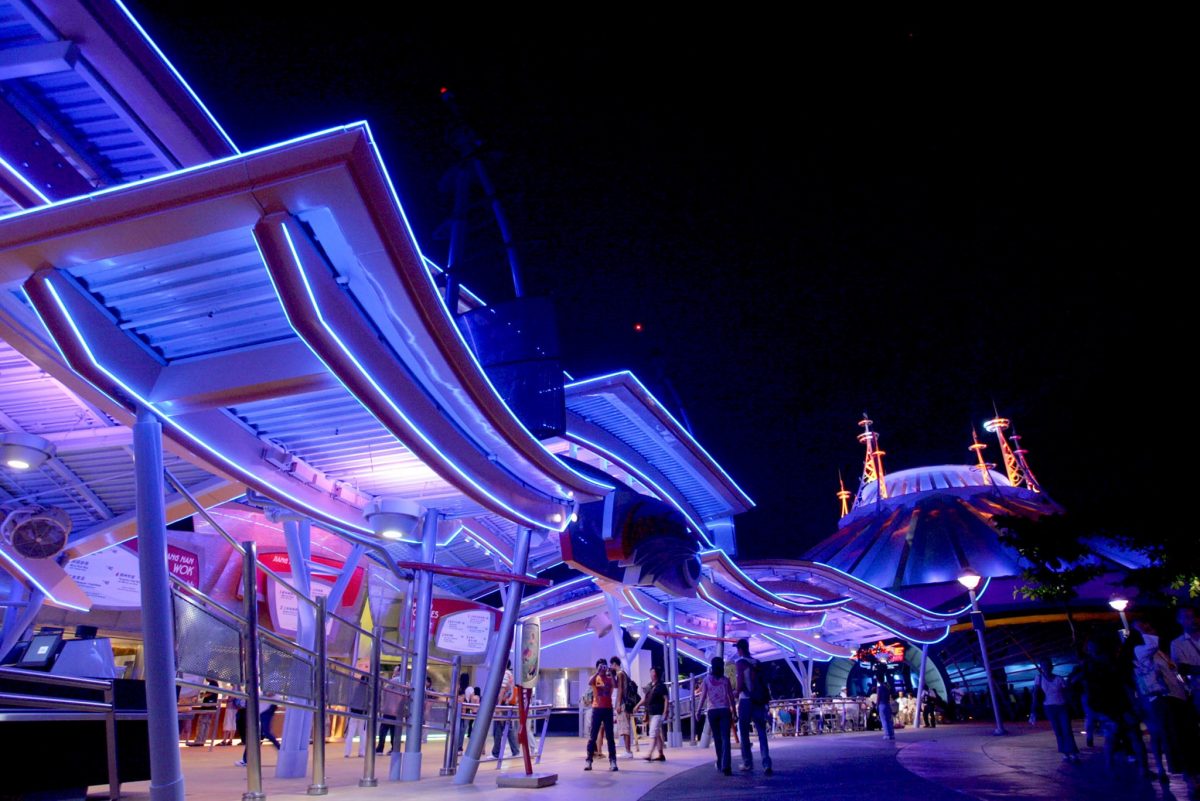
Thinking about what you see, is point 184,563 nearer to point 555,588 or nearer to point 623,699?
point 555,588

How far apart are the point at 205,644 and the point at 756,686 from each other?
772 cm

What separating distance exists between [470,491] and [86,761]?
4.38 meters

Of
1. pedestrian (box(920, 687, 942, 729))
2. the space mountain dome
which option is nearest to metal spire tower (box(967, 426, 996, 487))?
the space mountain dome

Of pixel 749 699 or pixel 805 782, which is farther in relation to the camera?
pixel 749 699

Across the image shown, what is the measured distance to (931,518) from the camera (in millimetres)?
55969

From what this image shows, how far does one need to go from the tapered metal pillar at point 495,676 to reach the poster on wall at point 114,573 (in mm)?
11017

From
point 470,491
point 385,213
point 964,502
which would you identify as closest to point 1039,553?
point 470,491

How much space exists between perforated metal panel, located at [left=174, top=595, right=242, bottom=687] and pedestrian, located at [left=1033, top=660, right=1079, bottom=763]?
11.3 metres

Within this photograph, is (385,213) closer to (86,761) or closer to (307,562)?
(86,761)

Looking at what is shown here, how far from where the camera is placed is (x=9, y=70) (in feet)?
21.0

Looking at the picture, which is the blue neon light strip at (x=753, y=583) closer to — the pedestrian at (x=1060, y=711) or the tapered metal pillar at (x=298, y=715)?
the pedestrian at (x=1060, y=711)

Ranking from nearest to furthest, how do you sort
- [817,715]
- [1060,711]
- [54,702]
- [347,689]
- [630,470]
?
[54,702] → [347,689] → [1060,711] → [630,470] → [817,715]

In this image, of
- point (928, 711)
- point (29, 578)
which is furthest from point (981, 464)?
point (29, 578)

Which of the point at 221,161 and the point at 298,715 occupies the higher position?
the point at 221,161
